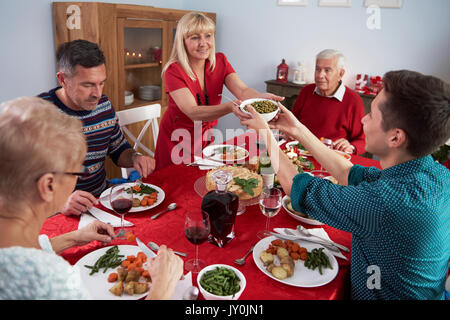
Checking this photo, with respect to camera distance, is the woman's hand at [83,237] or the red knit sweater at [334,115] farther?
the red knit sweater at [334,115]

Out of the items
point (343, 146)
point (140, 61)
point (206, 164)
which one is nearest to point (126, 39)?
point (140, 61)

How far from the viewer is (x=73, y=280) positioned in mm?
807

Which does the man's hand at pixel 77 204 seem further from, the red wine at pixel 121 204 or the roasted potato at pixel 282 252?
the roasted potato at pixel 282 252

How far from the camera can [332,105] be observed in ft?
9.43

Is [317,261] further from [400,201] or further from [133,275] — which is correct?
[133,275]

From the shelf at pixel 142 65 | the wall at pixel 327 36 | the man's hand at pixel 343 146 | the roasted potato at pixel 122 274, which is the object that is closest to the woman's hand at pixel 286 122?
the man's hand at pixel 343 146

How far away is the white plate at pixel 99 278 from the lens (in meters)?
1.03

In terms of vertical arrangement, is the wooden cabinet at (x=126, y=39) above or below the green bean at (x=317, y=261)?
above

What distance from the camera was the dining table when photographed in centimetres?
112

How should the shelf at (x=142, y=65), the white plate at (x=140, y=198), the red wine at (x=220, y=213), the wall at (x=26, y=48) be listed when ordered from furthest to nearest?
the shelf at (x=142, y=65), the wall at (x=26, y=48), the white plate at (x=140, y=198), the red wine at (x=220, y=213)

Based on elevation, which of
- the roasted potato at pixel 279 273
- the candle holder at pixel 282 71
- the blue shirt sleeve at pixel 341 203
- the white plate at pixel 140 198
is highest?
the candle holder at pixel 282 71

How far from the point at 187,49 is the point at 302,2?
1.98m

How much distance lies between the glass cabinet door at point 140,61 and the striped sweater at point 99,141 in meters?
1.42
